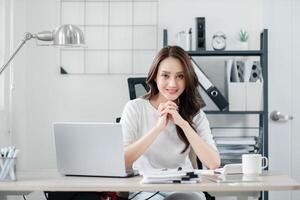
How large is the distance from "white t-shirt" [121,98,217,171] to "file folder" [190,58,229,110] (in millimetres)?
782

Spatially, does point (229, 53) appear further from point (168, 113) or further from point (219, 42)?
point (168, 113)

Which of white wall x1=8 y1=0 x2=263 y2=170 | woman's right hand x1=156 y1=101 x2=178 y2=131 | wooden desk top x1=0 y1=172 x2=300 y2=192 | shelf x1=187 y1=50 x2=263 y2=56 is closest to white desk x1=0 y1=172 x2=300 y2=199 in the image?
wooden desk top x1=0 y1=172 x2=300 y2=192

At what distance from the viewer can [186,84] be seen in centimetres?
241

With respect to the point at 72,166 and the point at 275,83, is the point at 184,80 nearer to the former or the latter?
the point at 72,166

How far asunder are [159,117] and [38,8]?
63.0 inches

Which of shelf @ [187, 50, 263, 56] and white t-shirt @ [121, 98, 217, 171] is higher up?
shelf @ [187, 50, 263, 56]

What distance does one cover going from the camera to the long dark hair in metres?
2.39

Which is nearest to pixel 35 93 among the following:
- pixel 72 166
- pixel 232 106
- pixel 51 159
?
pixel 51 159

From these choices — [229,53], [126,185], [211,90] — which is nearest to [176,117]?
[126,185]

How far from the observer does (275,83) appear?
3529 millimetres

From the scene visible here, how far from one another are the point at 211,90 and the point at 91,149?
144 centimetres

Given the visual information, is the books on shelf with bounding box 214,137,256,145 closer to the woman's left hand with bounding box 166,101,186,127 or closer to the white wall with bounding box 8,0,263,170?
the white wall with bounding box 8,0,263,170

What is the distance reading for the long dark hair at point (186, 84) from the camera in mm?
2393

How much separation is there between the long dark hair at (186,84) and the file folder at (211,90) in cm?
77
